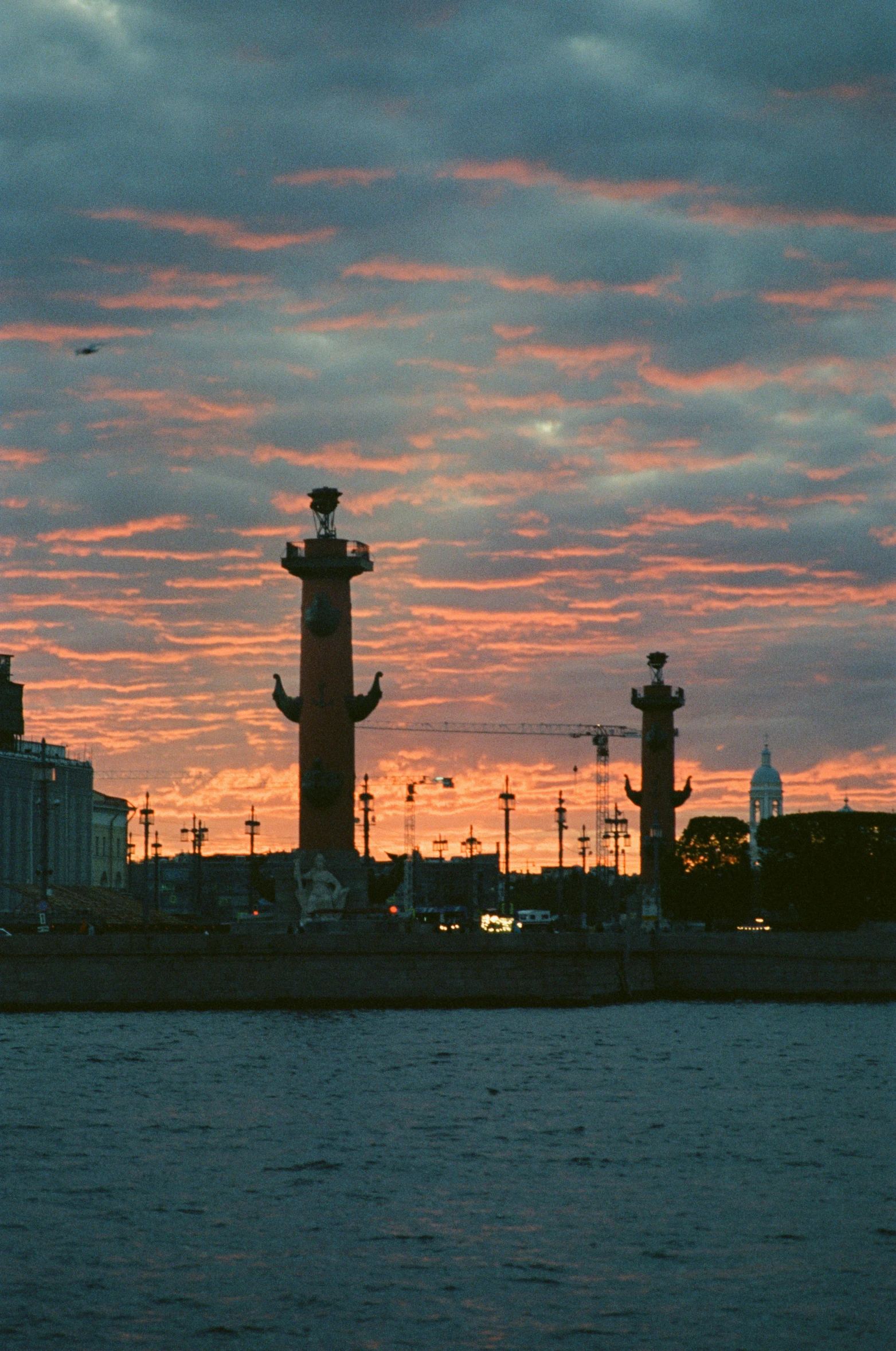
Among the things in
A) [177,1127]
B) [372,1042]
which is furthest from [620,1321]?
[372,1042]

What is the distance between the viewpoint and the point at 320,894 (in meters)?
68.9

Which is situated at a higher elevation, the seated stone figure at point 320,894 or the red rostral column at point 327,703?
the red rostral column at point 327,703

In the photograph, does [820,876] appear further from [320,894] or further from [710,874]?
[320,894]

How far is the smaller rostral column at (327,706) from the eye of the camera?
70000mm

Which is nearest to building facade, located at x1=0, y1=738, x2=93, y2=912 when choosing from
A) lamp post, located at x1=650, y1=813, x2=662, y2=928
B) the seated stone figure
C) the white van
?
the white van

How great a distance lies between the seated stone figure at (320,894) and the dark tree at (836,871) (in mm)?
26537

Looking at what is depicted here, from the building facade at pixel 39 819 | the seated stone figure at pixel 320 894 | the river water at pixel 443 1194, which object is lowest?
the river water at pixel 443 1194

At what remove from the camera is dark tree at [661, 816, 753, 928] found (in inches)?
4141

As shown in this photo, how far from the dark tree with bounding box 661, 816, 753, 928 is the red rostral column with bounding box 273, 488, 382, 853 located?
37.6 m

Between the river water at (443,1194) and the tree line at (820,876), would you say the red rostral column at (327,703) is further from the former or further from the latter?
the tree line at (820,876)

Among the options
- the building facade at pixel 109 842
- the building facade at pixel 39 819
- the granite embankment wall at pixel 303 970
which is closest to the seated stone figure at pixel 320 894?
the granite embankment wall at pixel 303 970

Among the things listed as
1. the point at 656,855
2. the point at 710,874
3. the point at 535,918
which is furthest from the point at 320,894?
the point at 535,918

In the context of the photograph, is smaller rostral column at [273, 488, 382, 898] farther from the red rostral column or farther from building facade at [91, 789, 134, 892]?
building facade at [91, 789, 134, 892]

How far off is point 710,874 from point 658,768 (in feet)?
60.0
